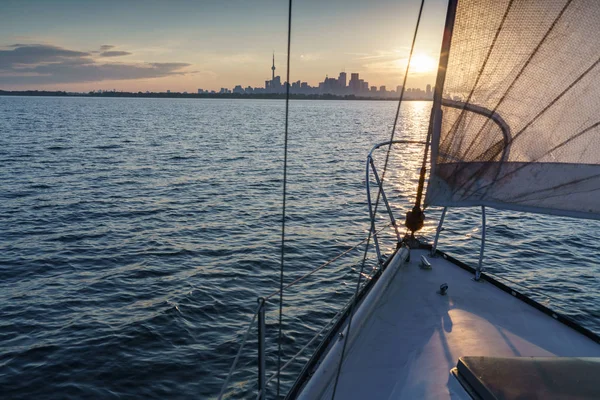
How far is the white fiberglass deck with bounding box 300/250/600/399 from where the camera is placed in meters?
3.80

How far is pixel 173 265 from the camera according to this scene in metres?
14.0

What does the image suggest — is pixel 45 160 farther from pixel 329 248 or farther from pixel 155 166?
pixel 329 248

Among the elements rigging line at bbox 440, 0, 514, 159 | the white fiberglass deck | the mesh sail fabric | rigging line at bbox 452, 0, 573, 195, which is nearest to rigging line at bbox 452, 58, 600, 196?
the mesh sail fabric

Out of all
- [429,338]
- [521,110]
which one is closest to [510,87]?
[521,110]

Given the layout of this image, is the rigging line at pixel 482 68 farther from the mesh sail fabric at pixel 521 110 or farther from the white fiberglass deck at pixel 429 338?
the white fiberglass deck at pixel 429 338

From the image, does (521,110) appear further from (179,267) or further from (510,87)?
(179,267)

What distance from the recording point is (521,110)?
3961 millimetres

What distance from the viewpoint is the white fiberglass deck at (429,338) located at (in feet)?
12.5

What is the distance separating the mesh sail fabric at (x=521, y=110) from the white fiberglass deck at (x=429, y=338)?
4.40ft

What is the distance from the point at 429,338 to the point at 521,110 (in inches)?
91.7

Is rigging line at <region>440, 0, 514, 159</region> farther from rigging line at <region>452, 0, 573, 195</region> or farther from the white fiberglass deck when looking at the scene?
the white fiberglass deck

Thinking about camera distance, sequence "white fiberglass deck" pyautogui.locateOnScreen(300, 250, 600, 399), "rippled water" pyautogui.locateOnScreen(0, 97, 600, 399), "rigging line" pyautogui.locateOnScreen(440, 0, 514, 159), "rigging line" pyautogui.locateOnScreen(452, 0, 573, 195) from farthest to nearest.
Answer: "rippled water" pyautogui.locateOnScreen(0, 97, 600, 399)
"white fiberglass deck" pyautogui.locateOnScreen(300, 250, 600, 399)
"rigging line" pyautogui.locateOnScreen(440, 0, 514, 159)
"rigging line" pyautogui.locateOnScreen(452, 0, 573, 195)

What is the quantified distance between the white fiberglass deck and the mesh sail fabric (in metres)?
1.34

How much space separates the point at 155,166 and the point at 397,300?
2930cm
